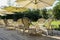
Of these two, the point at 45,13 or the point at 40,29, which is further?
the point at 45,13

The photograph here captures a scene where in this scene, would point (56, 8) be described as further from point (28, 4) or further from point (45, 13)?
point (28, 4)

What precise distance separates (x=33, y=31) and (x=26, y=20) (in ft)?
6.00

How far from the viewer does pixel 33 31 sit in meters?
11.8

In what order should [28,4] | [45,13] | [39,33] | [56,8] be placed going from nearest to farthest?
[39,33] → [28,4] → [56,8] → [45,13]

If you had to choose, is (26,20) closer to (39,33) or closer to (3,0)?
(39,33)

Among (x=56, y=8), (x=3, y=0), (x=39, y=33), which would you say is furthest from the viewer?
(x=3, y=0)

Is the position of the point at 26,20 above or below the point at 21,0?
below

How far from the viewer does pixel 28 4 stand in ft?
42.4

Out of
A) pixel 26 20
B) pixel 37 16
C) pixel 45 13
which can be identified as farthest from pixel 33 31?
pixel 45 13

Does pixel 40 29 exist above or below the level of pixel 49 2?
below

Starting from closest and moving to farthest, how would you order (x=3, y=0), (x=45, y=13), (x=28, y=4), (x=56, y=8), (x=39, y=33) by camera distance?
(x=39, y=33) < (x=28, y=4) < (x=56, y=8) < (x=45, y=13) < (x=3, y=0)

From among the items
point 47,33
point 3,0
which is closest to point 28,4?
point 47,33

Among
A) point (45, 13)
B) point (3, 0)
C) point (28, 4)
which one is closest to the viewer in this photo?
point (28, 4)

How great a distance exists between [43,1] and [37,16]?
17.0 metres
